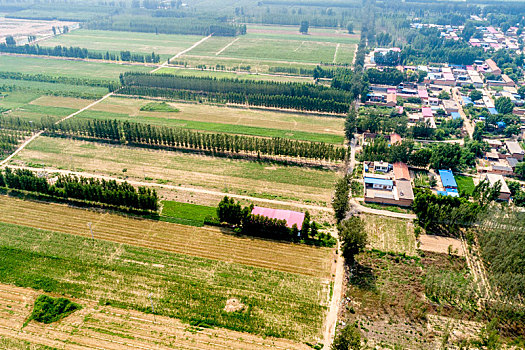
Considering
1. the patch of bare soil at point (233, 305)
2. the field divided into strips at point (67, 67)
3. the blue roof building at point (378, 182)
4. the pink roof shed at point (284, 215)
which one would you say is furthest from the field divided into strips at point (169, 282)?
the field divided into strips at point (67, 67)

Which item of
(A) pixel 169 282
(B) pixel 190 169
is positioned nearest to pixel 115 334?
(A) pixel 169 282

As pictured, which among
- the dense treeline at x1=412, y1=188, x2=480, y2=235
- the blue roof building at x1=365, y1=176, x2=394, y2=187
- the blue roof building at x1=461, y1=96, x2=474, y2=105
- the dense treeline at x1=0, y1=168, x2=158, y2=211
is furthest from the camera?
the blue roof building at x1=461, y1=96, x2=474, y2=105

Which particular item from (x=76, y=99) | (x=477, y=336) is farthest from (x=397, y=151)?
(x=76, y=99)

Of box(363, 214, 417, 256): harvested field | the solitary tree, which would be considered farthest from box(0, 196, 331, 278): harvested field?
box(363, 214, 417, 256): harvested field

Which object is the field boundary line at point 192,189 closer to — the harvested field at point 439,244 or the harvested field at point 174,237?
the harvested field at point 174,237

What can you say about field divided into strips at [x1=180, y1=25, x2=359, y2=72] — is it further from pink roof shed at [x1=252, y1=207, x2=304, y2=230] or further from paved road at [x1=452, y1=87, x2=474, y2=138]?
pink roof shed at [x1=252, y1=207, x2=304, y2=230]

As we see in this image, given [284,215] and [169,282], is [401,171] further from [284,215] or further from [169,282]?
[169,282]
